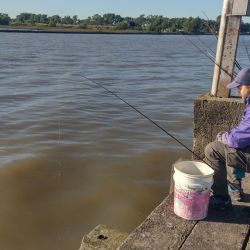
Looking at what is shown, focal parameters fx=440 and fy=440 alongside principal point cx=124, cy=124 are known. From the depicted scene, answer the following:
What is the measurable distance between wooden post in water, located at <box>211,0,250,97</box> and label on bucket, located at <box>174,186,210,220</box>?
1.60 meters

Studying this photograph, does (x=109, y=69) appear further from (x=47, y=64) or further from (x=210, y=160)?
(x=210, y=160)

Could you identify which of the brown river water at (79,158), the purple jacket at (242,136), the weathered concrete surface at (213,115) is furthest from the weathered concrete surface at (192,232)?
the brown river water at (79,158)

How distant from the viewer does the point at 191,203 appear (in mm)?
3523

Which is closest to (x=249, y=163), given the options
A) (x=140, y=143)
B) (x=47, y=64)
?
(x=140, y=143)

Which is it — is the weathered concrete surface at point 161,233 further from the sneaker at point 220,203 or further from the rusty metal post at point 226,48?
the rusty metal post at point 226,48

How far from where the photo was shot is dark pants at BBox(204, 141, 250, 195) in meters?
3.68

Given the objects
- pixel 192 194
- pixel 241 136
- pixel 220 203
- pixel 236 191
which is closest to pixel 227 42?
pixel 241 136

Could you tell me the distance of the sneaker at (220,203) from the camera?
3.81 metres

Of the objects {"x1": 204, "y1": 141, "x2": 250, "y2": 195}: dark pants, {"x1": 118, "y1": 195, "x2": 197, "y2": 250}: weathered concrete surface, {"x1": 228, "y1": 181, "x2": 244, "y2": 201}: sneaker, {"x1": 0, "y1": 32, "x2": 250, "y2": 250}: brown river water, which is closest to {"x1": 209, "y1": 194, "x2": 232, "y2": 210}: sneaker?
{"x1": 204, "y1": 141, "x2": 250, "y2": 195}: dark pants

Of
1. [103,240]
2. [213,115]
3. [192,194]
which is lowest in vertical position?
[103,240]

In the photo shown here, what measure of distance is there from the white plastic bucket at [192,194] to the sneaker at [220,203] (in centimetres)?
23

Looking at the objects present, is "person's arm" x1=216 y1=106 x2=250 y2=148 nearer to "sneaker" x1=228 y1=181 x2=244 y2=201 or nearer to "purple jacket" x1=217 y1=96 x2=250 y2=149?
"purple jacket" x1=217 y1=96 x2=250 y2=149

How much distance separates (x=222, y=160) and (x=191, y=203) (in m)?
0.53

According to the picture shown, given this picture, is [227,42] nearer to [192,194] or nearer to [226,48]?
[226,48]
